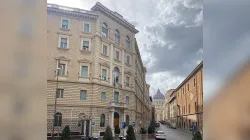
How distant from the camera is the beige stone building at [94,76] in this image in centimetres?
317

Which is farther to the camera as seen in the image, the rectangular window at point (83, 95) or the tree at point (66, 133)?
the rectangular window at point (83, 95)

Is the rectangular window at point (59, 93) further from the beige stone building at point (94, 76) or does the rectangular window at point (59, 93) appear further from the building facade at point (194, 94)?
the building facade at point (194, 94)

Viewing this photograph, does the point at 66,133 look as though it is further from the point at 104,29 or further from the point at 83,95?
the point at 104,29

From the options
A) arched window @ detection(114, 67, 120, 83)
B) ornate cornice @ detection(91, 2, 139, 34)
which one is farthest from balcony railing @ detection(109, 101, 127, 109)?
ornate cornice @ detection(91, 2, 139, 34)

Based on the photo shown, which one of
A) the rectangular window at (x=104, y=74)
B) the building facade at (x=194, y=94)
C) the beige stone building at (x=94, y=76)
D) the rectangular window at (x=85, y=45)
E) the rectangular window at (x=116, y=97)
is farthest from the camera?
the rectangular window at (x=85, y=45)

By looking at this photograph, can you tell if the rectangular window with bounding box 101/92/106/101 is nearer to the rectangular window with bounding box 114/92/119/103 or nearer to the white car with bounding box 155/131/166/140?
the rectangular window with bounding box 114/92/119/103

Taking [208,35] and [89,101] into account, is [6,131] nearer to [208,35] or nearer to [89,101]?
[208,35]

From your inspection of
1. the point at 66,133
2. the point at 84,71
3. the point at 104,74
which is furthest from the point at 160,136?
the point at 66,133

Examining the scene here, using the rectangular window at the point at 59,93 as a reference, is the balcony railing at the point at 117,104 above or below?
below

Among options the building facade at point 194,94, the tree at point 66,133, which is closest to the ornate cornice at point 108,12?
the building facade at point 194,94

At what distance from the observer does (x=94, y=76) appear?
13.7 feet

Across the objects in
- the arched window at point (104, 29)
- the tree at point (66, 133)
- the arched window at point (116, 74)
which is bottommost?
the tree at point (66, 133)

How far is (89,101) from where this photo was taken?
12.5ft

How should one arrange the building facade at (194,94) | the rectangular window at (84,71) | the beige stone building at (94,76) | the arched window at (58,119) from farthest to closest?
the rectangular window at (84,71) → the beige stone building at (94,76) → the arched window at (58,119) → the building facade at (194,94)
